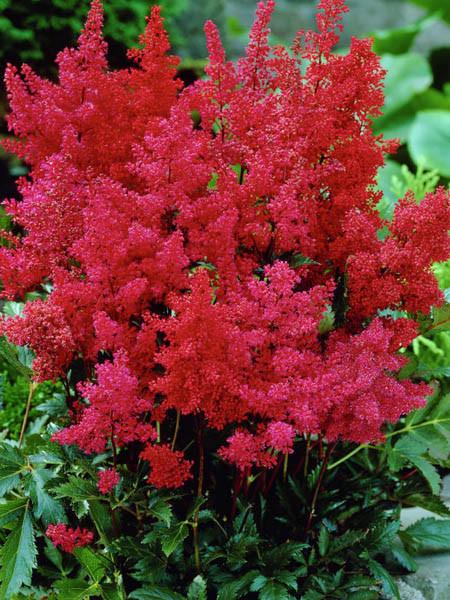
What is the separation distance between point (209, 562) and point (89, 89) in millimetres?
1036

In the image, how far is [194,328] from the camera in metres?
1.23

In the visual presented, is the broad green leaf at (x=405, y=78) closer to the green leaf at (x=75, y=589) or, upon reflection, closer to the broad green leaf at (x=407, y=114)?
the broad green leaf at (x=407, y=114)

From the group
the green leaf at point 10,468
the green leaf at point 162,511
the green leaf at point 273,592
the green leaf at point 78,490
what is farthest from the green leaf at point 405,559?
the green leaf at point 10,468

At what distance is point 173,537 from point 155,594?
0.14 meters

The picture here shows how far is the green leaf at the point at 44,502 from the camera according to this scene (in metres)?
1.55

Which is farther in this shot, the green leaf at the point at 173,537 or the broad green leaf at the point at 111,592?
the broad green leaf at the point at 111,592

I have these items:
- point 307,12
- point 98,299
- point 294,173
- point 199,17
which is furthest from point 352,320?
point 307,12

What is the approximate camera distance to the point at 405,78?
17.1 ft

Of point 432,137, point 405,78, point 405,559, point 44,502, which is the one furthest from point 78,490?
point 405,78

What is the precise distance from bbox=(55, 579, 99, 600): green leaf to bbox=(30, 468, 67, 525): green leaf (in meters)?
0.13

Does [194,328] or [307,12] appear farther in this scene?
[307,12]

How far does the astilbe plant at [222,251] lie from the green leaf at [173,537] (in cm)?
12

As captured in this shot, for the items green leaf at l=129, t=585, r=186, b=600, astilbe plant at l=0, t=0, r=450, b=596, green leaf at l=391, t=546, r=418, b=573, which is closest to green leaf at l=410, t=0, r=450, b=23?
astilbe plant at l=0, t=0, r=450, b=596

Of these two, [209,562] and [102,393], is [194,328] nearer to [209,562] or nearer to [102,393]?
[102,393]
